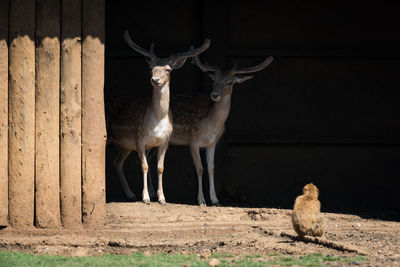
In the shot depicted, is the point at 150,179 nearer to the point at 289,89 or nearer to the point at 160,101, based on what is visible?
the point at 160,101

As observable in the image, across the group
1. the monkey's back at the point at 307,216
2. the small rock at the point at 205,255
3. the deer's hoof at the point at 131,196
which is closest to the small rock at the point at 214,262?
the small rock at the point at 205,255

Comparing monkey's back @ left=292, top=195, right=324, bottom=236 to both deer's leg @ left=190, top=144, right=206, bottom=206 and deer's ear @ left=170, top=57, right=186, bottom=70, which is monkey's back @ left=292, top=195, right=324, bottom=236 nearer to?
deer's leg @ left=190, top=144, right=206, bottom=206

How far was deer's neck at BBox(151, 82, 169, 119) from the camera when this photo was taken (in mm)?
11305

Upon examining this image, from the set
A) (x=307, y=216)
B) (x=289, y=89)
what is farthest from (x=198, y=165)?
(x=307, y=216)

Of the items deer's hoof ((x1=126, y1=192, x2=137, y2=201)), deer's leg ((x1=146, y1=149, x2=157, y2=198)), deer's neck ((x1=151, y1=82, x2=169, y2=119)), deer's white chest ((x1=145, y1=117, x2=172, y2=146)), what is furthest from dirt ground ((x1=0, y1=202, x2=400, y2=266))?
deer's neck ((x1=151, y1=82, x2=169, y2=119))

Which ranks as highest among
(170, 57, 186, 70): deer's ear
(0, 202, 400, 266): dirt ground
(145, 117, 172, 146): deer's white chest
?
(170, 57, 186, 70): deer's ear

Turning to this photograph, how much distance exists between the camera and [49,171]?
9.44 meters

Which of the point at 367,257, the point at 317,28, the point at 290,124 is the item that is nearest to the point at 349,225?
the point at 367,257

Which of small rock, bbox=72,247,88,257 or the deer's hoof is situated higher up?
the deer's hoof

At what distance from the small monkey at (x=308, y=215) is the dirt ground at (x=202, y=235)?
17 cm

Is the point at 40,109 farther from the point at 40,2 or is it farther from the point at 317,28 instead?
the point at 317,28

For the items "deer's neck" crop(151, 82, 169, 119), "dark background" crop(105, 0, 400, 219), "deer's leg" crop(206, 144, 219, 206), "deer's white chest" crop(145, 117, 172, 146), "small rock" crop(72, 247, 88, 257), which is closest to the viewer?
"small rock" crop(72, 247, 88, 257)

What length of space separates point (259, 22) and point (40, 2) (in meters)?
4.68

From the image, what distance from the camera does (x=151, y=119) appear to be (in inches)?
451
